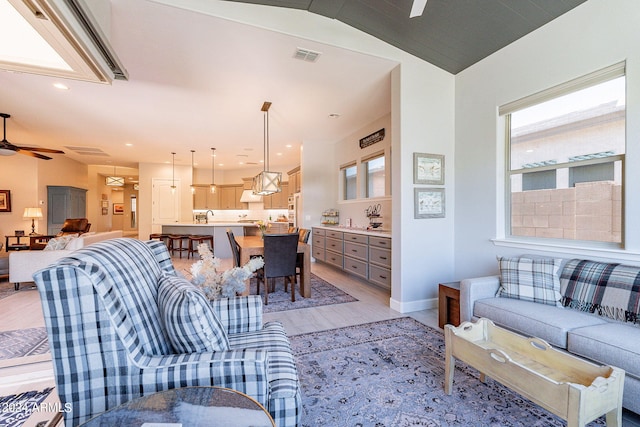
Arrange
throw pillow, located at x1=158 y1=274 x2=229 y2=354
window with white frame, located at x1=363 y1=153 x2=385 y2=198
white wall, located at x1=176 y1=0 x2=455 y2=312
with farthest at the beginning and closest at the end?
window with white frame, located at x1=363 y1=153 x2=385 y2=198 < white wall, located at x1=176 y1=0 x2=455 y2=312 < throw pillow, located at x1=158 y1=274 x2=229 y2=354

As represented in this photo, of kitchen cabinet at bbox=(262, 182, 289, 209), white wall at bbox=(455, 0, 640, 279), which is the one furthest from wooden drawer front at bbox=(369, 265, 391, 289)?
kitchen cabinet at bbox=(262, 182, 289, 209)

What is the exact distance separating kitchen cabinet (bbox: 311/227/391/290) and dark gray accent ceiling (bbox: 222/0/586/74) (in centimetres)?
238

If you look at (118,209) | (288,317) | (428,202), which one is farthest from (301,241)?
(118,209)

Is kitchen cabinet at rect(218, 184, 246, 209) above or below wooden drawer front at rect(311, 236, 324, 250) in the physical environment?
above

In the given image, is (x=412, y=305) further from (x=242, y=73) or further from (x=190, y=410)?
(x=242, y=73)

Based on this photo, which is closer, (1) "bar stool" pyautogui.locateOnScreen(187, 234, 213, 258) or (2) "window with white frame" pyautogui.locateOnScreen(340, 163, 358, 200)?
(2) "window with white frame" pyautogui.locateOnScreen(340, 163, 358, 200)

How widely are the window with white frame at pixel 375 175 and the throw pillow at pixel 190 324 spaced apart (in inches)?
174

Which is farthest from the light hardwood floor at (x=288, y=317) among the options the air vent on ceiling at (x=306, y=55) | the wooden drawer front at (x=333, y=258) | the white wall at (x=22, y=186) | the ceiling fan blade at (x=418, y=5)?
the white wall at (x=22, y=186)

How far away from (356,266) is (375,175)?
1829 millimetres

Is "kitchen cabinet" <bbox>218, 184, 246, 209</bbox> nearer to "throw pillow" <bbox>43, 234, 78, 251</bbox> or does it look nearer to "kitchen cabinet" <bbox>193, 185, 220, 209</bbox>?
"kitchen cabinet" <bbox>193, 185, 220, 209</bbox>

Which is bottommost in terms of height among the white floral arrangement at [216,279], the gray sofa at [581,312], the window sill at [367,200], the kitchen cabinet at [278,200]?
the gray sofa at [581,312]

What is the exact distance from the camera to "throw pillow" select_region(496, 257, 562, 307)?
90.4 inches

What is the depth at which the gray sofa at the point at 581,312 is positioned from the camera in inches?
63.5

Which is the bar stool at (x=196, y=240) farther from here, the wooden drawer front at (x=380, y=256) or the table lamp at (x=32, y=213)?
the wooden drawer front at (x=380, y=256)
